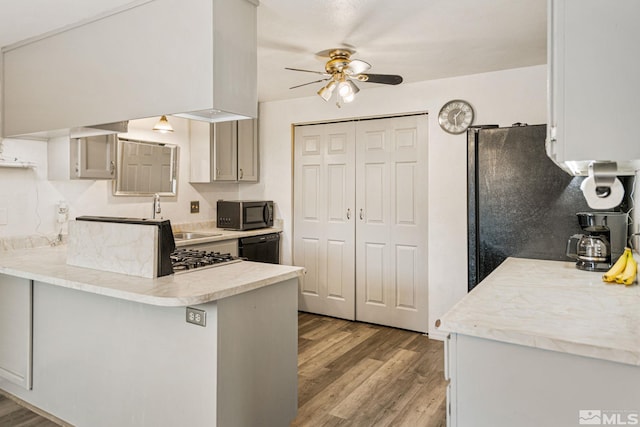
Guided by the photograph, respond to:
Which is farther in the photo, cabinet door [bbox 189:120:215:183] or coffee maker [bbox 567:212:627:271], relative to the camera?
cabinet door [bbox 189:120:215:183]

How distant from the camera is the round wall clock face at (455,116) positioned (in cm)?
358

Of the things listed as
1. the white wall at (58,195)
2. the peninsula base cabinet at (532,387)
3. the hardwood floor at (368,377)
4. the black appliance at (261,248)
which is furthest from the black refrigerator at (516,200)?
the white wall at (58,195)

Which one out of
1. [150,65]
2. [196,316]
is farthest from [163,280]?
[150,65]

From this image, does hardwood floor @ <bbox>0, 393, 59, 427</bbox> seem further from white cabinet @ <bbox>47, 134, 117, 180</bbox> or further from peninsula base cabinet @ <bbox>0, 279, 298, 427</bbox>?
white cabinet @ <bbox>47, 134, 117, 180</bbox>

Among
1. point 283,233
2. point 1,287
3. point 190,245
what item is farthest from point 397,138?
point 1,287

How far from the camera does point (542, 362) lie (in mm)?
1255

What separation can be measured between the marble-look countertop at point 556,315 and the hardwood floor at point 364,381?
1.05m

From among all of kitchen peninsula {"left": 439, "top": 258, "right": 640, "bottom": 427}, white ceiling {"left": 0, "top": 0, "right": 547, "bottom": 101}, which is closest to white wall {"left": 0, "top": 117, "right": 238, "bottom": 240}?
white ceiling {"left": 0, "top": 0, "right": 547, "bottom": 101}

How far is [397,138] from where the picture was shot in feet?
13.2

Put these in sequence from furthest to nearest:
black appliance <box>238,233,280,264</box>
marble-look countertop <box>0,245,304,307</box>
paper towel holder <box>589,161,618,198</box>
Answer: black appliance <box>238,233,280,264</box> < marble-look countertop <box>0,245,304,307</box> < paper towel holder <box>589,161,618,198</box>

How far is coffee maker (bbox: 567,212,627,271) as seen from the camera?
7.40 ft

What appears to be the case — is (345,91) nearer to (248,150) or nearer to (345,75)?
(345,75)

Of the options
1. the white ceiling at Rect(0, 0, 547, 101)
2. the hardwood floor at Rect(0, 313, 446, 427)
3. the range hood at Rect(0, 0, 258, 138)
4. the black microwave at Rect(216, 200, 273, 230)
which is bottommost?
the hardwood floor at Rect(0, 313, 446, 427)

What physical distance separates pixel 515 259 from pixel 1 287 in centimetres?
336
